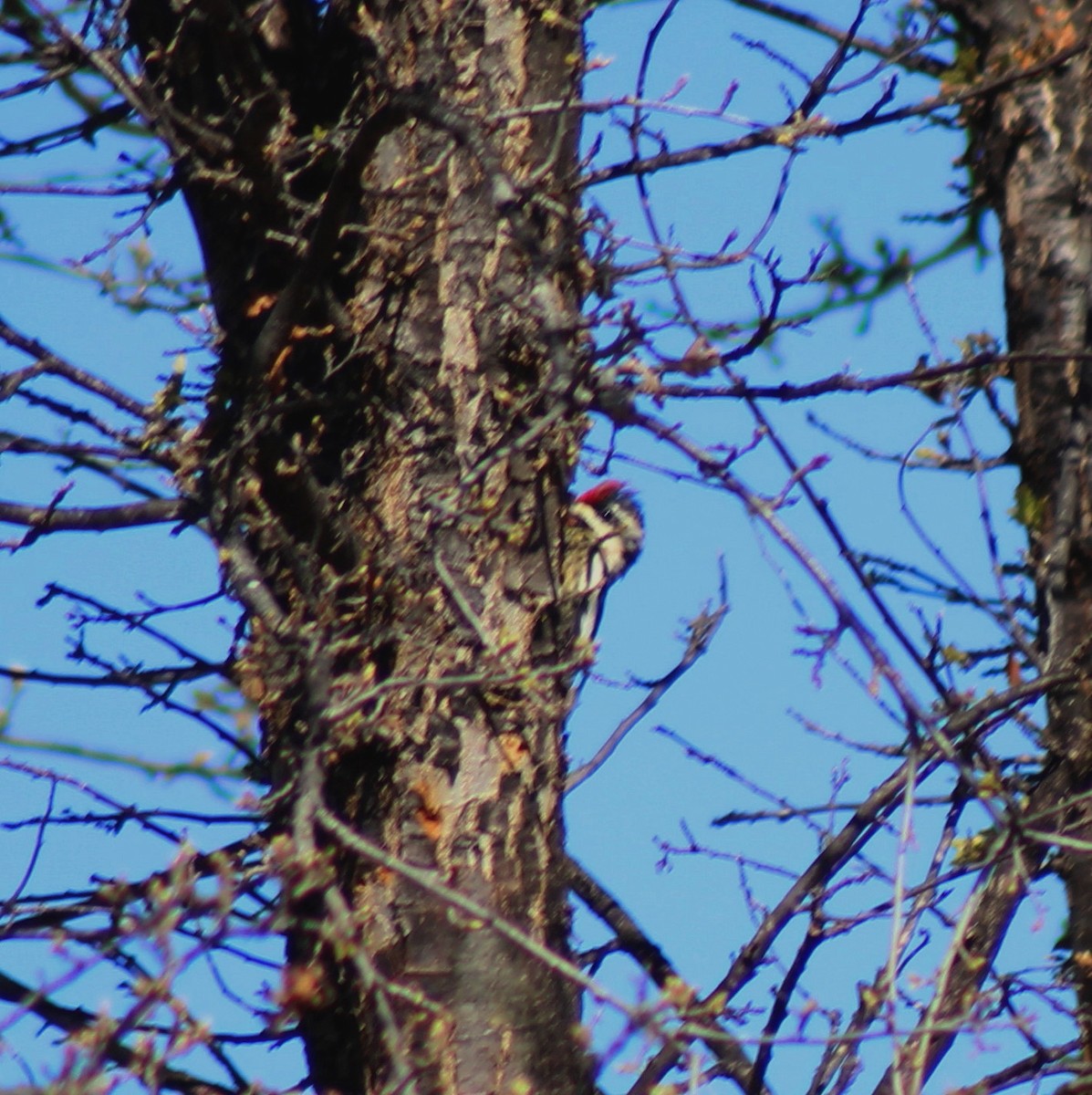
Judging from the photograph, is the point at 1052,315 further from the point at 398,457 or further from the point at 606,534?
the point at 398,457

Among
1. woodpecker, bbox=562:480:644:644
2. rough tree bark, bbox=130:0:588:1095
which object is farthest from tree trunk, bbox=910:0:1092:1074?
rough tree bark, bbox=130:0:588:1095

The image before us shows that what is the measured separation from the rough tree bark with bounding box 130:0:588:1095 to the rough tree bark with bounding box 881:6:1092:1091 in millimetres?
1457

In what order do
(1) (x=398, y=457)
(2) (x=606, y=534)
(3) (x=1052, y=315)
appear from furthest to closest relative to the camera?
(2) (x=606, y=534) < (3) (x=1052, y=315) < (1) (x=398, y=457)

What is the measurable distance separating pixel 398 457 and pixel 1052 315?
2.50 metres

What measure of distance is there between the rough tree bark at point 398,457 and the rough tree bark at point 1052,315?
146 centimetres

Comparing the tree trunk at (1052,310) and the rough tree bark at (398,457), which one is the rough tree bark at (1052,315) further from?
the rough tree bark at (398,457)

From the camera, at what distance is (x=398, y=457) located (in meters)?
3.99

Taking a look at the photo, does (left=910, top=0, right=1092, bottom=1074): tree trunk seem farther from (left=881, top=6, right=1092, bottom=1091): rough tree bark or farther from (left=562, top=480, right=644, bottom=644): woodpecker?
(left=562, top=480, right=644, bottom=644): woodpecker

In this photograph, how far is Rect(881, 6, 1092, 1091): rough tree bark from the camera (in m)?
4.66

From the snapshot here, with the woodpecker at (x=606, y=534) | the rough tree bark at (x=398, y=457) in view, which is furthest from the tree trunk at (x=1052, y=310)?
the rough tree bark at (x=398, y=457)

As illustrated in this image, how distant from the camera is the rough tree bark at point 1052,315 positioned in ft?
15.3

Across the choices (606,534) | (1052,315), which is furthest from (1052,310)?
(606,534)

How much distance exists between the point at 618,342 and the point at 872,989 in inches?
60.5

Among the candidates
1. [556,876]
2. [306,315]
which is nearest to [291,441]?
[306,315]
